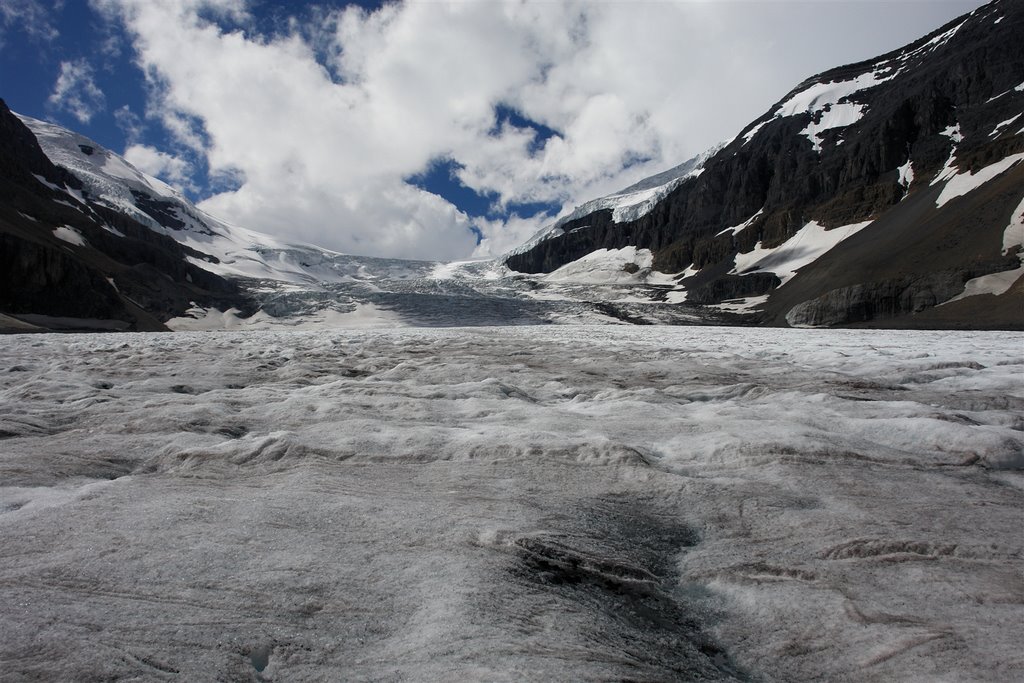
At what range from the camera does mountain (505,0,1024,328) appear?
33.9 meters

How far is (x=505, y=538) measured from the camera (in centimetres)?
321

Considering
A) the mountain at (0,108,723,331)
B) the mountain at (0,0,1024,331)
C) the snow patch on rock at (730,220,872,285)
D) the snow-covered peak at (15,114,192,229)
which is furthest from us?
the snow-covered peak at (15,114,192,229)

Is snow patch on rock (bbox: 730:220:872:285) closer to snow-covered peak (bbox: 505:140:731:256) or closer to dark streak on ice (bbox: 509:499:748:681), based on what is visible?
snow-covered peak (bbox: 505:140:731:256)

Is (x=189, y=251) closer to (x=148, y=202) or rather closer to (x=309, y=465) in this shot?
(x=148, y=202)

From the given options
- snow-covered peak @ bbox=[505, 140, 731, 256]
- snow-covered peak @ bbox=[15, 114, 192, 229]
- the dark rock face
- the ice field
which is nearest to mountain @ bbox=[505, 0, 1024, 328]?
snow-covered peak @ bbox=[505, 140, 731, 256]

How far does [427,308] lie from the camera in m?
44.6

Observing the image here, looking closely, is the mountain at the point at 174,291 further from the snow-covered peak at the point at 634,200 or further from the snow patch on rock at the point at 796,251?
the snow-covered peak at the point at 634,200

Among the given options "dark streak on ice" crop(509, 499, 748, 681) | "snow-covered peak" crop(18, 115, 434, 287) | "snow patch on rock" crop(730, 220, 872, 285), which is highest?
"snow-covered peak" crop(18, 115, 434, 287)

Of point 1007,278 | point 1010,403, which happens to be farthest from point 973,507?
point 1007,278

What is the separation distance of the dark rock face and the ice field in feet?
125

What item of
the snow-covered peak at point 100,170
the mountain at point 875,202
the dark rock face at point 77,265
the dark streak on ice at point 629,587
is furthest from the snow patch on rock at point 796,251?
the snow-covered peak at point 100,170

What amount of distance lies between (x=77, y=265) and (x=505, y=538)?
47107 millimetres

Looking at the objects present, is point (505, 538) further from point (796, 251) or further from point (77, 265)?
point (796, 251)

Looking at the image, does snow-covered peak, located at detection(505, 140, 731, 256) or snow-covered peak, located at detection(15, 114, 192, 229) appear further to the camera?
snow-covered peak, located at detection(505, 140, 731, 256)
